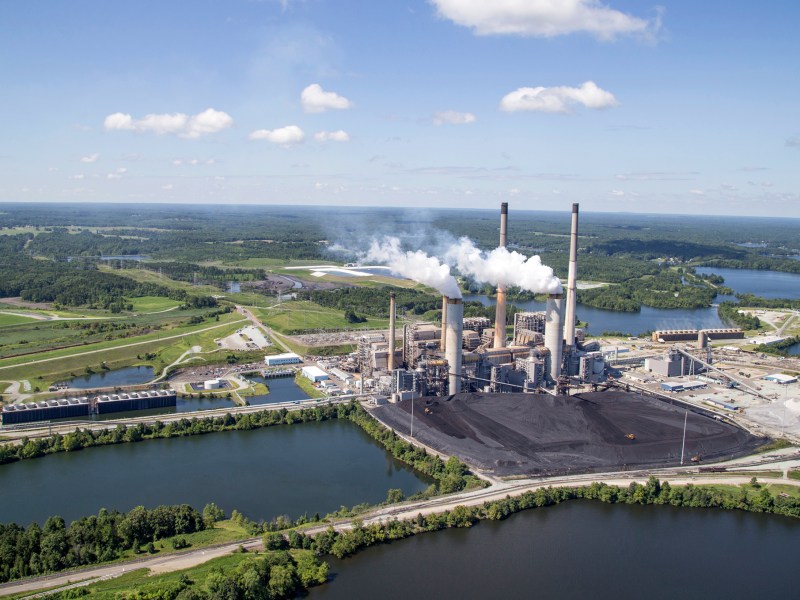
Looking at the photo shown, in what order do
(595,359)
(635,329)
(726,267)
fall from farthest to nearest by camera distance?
(726,267), (635,329), (595,359)

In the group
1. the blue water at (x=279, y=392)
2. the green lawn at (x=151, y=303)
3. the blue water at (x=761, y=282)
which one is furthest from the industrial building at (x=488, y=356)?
the blue water at (x=761, y=282)

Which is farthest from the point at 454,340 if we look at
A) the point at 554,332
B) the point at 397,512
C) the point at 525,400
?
the point at 397,512

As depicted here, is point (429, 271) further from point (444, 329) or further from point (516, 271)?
point (516, 271)

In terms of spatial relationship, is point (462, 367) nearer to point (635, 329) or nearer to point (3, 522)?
point (3, 522)

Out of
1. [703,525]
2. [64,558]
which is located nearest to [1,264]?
[64,558]

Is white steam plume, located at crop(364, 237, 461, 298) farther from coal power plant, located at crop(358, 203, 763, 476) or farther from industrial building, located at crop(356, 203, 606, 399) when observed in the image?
industrial building, located at crop(356, 203, 606, 399)
